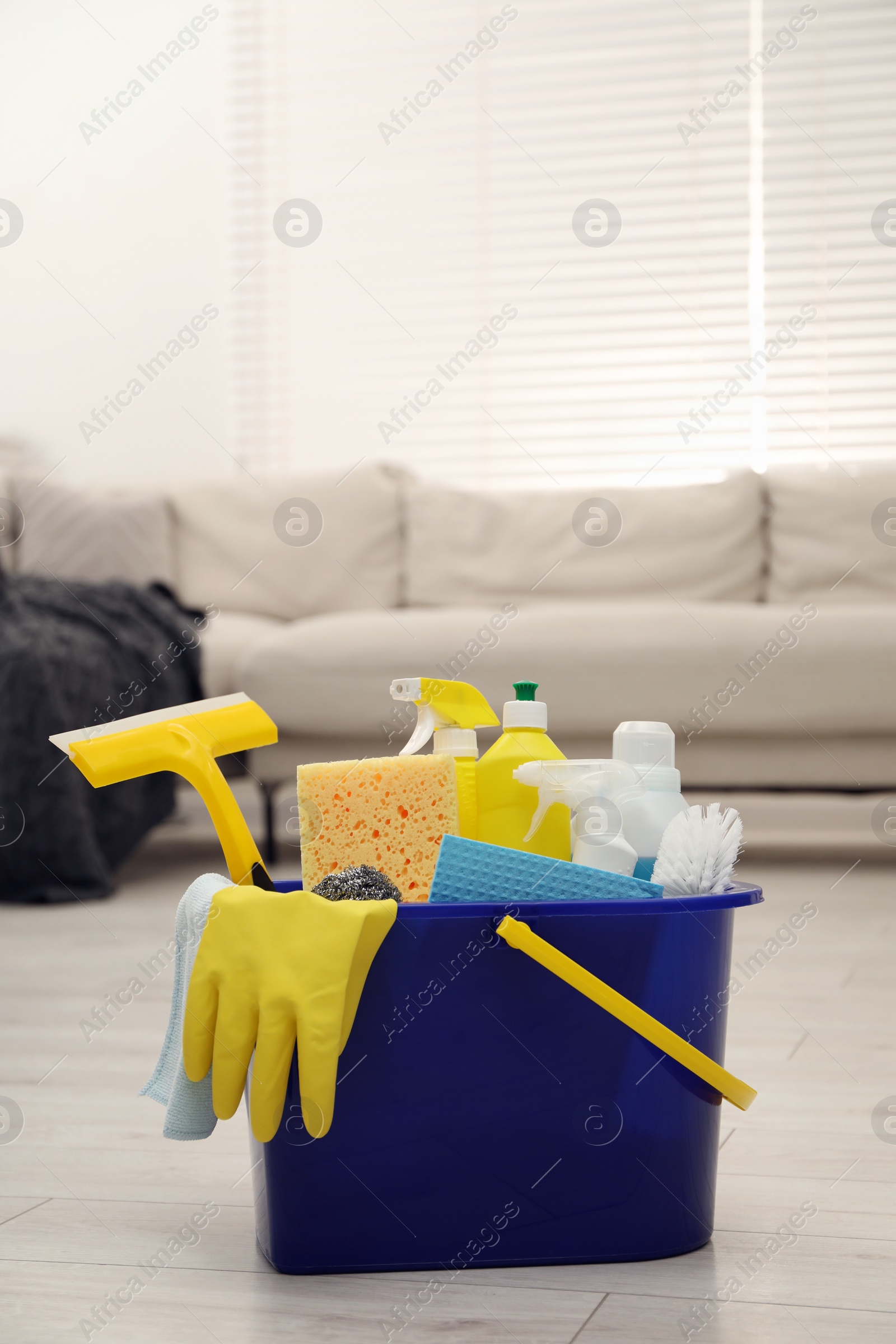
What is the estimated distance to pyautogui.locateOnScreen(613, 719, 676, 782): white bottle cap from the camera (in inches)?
26.6

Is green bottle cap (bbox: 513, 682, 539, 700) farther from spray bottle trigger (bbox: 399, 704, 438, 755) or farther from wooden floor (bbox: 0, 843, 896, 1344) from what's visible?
wooden floor (bbox: 0, 843, 896, 1344)

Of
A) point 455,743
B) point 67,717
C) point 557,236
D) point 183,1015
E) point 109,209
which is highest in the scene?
point 109,209

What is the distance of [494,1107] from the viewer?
1.95 feet

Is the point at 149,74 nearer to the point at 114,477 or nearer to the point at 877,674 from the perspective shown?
the point at 114,477

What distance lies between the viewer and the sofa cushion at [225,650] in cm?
233

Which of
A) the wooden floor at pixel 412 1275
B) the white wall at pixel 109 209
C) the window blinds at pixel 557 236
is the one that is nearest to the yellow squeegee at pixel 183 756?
the wooden floor at pixel 412 1275

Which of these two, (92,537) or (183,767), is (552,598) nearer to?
(92,537)

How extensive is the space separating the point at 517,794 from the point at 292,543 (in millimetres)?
2142

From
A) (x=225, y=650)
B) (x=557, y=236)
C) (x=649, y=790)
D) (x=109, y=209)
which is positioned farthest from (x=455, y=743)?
(x=109, y=209)

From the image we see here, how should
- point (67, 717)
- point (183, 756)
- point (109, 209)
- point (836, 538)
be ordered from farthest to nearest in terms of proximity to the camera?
point (109, 209) → point (836, 538) → point (67, 717) → point (183, 756)

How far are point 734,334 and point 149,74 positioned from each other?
1.87 m

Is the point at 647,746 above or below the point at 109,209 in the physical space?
below

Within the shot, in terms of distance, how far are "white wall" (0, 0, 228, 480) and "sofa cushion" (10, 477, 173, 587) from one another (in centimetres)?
72

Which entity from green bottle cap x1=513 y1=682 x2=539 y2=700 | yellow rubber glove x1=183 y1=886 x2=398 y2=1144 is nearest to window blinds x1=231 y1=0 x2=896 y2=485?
green bottle cap x1=513 y1=682 x2=539 y2=700
